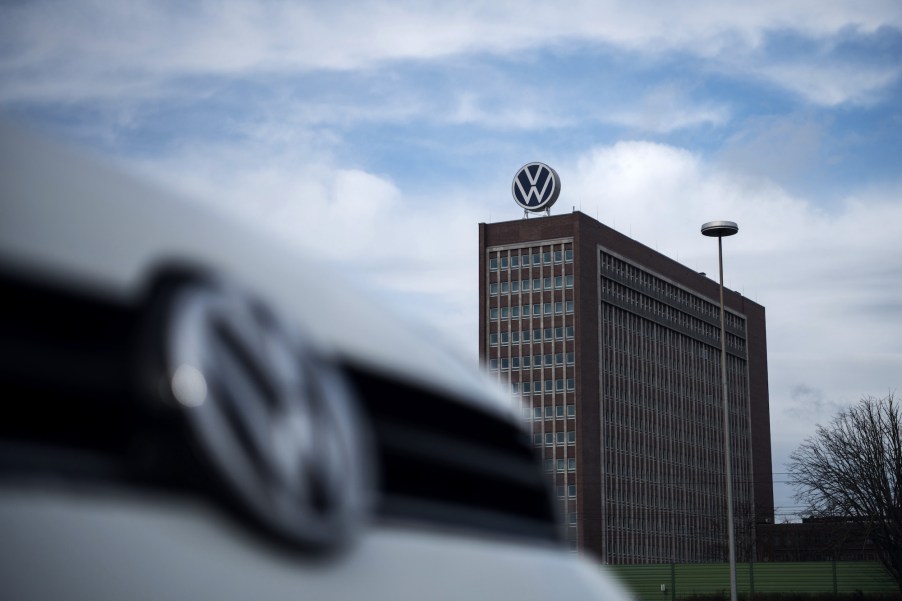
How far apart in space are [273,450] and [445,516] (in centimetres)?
38

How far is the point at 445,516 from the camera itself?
Answer: 1.39m

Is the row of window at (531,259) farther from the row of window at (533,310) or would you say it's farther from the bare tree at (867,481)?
the bare tree at (867,481)

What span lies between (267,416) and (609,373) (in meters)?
113

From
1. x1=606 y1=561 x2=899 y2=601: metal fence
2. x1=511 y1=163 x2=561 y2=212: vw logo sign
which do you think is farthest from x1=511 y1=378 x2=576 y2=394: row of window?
x1=606 y1=561 x2=899 y2=601: metal fence

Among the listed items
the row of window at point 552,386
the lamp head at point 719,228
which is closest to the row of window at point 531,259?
the row of window at point 552,386

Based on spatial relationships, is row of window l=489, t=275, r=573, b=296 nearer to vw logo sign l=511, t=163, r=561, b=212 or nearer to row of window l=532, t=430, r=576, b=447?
vw logo sign l=511, t=163, r=561, b=212

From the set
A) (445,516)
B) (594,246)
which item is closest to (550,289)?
(594,246)

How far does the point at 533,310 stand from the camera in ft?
367

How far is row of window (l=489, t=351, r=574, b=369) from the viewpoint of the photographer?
110m

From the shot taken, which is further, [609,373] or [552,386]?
[609,373]

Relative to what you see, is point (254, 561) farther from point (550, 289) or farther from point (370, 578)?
point (550, 289)

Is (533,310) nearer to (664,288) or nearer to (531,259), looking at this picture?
(531,259)

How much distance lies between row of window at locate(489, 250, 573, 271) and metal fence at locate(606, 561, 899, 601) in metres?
46.7

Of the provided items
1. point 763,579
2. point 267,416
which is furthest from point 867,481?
point 267,416
